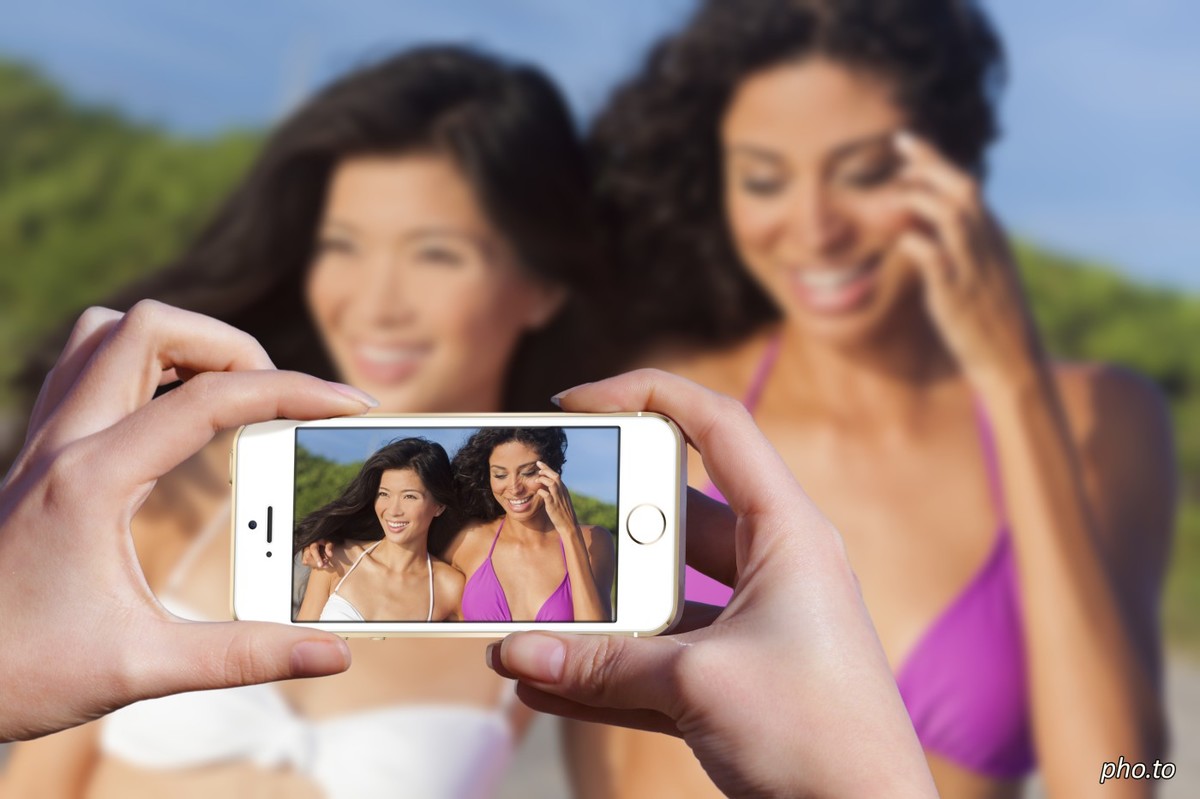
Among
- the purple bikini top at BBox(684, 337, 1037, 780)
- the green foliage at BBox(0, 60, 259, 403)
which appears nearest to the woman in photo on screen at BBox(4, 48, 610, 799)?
the green foliage at BBox(0, 60, 259, 403)

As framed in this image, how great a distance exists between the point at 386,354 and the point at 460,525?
0.85 metres

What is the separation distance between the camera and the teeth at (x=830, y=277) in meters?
1.52

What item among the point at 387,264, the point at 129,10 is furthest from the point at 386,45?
the point at 129,10

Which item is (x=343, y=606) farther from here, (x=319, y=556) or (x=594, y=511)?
(x=594, y=511)

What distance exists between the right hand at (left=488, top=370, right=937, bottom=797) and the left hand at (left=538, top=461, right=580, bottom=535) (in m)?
0.10

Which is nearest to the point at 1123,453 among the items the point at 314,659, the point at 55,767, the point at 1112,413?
the point at 1112,413

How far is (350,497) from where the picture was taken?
800mm

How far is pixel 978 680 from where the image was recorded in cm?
148

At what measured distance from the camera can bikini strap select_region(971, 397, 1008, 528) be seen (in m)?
1.51

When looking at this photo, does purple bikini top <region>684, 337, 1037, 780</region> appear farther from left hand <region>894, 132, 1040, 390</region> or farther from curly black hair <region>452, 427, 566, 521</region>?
curly black hair <region>452, 427, 566, 521</region>

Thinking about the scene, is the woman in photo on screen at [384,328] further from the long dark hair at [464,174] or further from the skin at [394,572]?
the skin at [394,572]

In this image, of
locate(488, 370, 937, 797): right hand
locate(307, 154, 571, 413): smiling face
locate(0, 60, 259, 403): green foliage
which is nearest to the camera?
locate(488, 370, 937, 797): right hand

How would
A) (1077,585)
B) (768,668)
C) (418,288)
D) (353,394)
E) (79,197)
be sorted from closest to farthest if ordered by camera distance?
(768,668) < (353,394) < (1077,585) < (418,288) < (79,197)

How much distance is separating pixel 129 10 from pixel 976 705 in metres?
1.82
